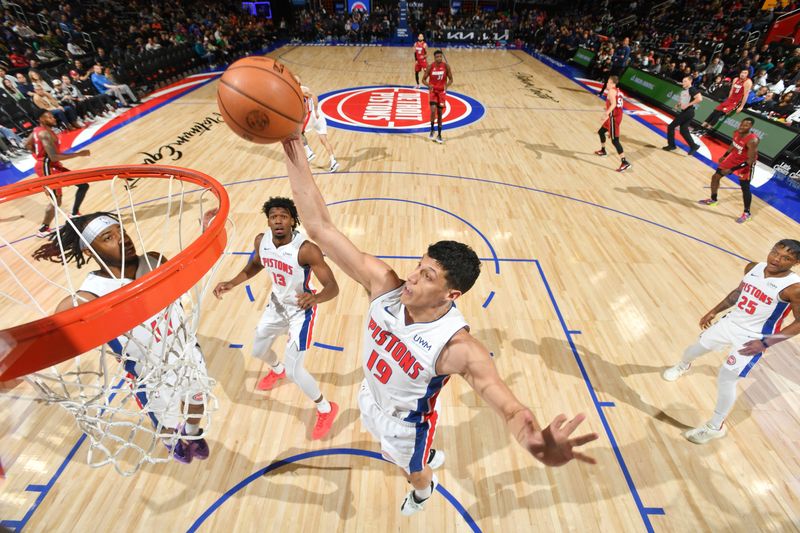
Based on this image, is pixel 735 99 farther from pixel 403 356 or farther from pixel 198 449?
pixel 198 449

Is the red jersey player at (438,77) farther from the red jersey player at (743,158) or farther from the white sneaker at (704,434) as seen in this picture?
the white sneaker at (704,434)

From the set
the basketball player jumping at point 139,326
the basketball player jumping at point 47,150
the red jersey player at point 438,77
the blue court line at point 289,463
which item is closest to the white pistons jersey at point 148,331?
the basketball player jumping at point 139,326

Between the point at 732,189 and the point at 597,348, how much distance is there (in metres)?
5.98

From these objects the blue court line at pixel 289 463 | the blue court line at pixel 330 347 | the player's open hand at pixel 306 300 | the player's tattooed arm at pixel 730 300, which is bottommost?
the blue court line at pixel 289 463

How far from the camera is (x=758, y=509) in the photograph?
2.89m

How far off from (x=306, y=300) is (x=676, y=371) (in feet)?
11.7

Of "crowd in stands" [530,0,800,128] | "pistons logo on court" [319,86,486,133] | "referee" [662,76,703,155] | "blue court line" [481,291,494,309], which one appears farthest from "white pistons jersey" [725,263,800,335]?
"crowd in stands" [530,0,800,128]

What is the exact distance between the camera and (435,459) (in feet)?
Answer: 9.76

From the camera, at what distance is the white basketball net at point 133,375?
2.06 metres

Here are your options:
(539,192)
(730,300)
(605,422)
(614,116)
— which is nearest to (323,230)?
(605,422)

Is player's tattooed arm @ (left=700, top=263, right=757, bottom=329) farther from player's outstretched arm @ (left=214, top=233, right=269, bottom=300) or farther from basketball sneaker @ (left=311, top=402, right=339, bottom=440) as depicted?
player's outstretched arm @ (left=214, top=233, right=269, bottom=300)

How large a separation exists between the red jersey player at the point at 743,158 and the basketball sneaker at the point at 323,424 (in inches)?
275

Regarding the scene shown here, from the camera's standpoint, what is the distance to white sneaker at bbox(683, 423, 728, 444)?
327 cm

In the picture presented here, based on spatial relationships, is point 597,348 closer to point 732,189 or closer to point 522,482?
point 522,482
